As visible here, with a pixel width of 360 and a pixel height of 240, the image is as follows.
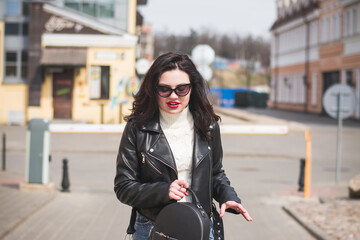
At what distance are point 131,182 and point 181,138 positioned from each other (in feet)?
1.09

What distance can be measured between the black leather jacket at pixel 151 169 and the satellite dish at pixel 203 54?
12436 mm

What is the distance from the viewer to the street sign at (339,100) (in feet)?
39.3

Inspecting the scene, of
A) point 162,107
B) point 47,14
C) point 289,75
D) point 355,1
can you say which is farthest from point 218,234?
point 289,75

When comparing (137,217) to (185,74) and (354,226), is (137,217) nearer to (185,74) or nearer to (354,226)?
(185,74)

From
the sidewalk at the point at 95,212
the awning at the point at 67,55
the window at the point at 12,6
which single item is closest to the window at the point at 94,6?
the awning at the point at 67,55

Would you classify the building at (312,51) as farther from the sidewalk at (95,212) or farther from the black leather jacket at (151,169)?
the black leather jacket at (151,169)

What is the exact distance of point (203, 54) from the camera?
1574 centimetres

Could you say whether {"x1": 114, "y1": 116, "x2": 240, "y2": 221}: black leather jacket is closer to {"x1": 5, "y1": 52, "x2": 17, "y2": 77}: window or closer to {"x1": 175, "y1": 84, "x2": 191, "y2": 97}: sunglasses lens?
{"x1": 175, "y1": 84, "x2": 191, "y2": 97}: sunglasses lens

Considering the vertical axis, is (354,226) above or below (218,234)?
below

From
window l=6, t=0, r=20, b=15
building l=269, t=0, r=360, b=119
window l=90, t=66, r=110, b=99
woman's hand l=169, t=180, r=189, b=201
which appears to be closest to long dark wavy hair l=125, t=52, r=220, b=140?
woman's hand l=169, t=180, r=189, b=201

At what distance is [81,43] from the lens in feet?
29.9

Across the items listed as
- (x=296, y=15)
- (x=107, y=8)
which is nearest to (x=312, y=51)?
(x=296, y=15)

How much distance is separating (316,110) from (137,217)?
44.3m

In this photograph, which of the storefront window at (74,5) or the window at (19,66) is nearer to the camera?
the storefront window at (74,5)
